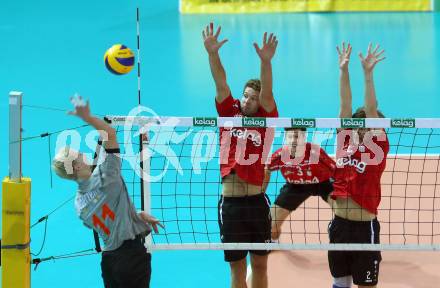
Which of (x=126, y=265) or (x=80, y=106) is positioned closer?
(x=80, y=106)

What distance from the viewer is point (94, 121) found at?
15.0 feet

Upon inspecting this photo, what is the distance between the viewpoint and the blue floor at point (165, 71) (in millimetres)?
7598

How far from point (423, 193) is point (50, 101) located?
5.71 metres

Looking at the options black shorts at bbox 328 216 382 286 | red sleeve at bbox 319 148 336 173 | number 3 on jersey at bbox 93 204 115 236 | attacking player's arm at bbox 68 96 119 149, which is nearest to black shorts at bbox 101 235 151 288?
number 3 on jersey at bbox 93 204 115 236

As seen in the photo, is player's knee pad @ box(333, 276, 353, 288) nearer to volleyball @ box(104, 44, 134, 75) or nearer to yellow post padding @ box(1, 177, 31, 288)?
yellow post padding @ box(1, 177, 31, 288)

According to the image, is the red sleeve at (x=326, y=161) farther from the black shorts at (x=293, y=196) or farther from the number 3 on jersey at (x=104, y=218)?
the number 3 on jersey at (x=104, y=218)

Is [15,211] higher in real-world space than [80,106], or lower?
lower

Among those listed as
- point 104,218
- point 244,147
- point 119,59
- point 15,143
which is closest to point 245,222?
point 244,147

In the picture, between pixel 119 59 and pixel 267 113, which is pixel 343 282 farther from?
pixel 119 59

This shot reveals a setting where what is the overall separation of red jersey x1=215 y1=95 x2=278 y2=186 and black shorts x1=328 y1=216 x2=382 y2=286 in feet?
2.24

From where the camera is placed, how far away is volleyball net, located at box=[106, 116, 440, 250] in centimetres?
551

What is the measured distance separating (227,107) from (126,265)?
58.4 inches

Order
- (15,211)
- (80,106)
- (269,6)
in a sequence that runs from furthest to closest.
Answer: (269,6) < (15,211) < (80,106)

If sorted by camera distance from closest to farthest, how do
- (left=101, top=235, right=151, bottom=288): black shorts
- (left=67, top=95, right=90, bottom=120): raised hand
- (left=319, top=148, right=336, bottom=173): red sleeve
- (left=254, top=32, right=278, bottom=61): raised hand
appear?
(left=67, top=95, right=90, bottom=120): raised hand < (left=101, top=235, right=151, bottom=288): black shorts < (left=254, top=32, right=278, bottom=61): raised hand < (left=319, top=148, right=336, bottom=173): red sleeve
